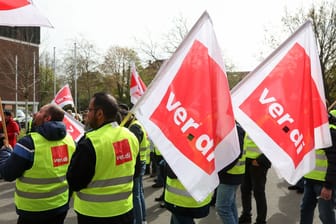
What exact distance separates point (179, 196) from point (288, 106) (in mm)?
1326

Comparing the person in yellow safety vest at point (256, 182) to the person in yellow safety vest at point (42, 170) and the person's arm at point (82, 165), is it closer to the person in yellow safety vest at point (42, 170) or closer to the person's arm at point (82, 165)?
the person in yellow safety vest at point (42, 170)

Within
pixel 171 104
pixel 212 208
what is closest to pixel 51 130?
pixel 171 104

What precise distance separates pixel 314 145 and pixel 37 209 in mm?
2580

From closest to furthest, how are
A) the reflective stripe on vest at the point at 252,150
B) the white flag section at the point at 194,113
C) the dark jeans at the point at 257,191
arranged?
1. the white flag section at the point at 194,113
2. the dark jeans at the point at 257,191
3. the reflective stripe on vest at the point at 252,150

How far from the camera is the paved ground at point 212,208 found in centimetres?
593

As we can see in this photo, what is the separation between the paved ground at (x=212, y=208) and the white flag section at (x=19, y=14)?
343 cm

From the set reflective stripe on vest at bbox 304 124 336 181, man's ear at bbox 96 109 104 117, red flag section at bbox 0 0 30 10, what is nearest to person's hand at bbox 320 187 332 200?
reflective stripe on vest at bbox 304 124 336 181

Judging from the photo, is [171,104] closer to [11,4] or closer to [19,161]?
[19,161]

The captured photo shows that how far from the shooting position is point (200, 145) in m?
2.94

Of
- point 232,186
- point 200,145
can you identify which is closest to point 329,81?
point 232,186

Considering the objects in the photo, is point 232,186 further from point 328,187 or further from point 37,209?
point 37,209

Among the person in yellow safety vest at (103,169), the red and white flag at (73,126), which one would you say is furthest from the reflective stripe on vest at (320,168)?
the red and white flag at (73,126)

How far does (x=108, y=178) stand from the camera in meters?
2.84

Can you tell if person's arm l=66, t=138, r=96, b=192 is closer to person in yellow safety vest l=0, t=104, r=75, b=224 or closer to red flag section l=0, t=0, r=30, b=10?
person in yellow safety vest l=0, t=104, r=75, b=224
